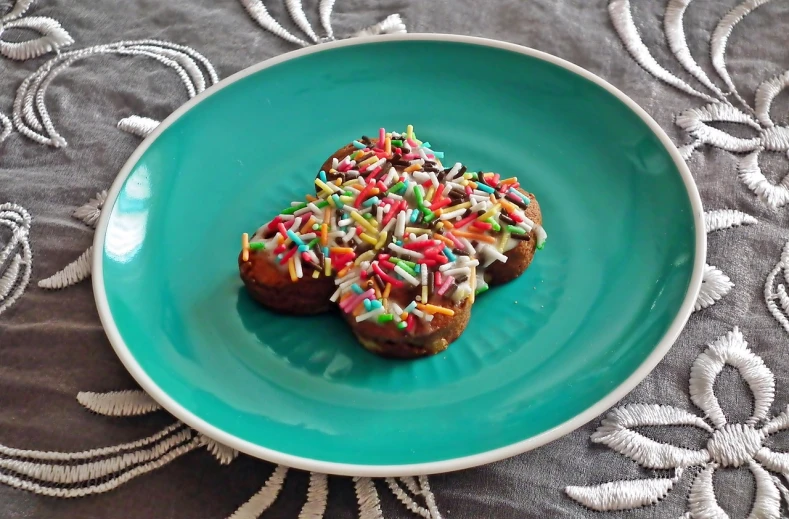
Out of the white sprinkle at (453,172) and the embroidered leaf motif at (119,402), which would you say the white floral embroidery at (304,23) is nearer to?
the white sprinkle at (453,172)

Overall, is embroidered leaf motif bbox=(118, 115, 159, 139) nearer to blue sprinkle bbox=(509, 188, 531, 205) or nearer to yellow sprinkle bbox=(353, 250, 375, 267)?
yellow sprinkle bbox=(353, 250, 375, 267)

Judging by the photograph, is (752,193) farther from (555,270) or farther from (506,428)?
(506,428)

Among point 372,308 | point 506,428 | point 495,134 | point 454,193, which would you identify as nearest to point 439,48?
point 495,134

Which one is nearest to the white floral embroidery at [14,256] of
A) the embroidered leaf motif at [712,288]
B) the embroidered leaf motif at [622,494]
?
the embroidered leaf motif at [622,494]

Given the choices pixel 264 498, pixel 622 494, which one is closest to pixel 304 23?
pixel 264 498

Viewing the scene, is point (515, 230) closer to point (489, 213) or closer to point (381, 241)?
point (489, 213)

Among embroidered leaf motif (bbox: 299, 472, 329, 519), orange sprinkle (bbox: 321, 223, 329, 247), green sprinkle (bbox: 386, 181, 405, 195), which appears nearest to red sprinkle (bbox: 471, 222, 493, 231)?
green sprinkle (bbox: 386, 181, 405, 195)
